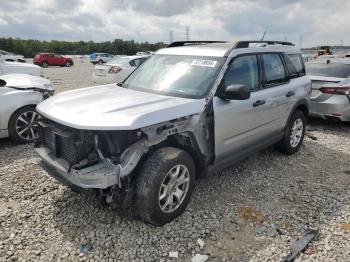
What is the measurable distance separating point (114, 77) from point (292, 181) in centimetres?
1077

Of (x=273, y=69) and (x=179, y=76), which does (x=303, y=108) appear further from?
(x=179, y=76)

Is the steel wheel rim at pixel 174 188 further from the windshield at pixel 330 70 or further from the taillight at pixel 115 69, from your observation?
the taillight at pixel 115 69

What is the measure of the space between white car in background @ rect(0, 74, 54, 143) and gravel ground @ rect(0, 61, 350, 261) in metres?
0.86

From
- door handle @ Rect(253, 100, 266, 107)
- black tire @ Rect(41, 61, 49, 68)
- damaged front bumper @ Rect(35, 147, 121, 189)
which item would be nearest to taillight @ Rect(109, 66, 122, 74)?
door handle @ Rect(253, 100, 266, 107)

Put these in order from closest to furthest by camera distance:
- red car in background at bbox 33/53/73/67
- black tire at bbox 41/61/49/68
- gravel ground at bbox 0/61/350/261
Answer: gravel ground at bbox 0/61/350/261 < red car in background at bbox 33/53/73/67 < black tire at bbox 41/61/49/68

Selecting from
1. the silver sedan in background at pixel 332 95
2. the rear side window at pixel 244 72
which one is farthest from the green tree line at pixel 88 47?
the rear side window at pixel 244 72

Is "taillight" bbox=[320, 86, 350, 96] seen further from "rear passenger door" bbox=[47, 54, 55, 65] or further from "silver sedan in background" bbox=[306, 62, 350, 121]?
"rear passenger door" bbox=[47, 54, 55, 65]

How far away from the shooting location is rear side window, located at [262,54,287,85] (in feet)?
15.9

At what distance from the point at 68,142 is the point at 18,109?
9.99 ft

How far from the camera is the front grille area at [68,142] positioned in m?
3.27

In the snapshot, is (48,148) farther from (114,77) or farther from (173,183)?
(114,77)

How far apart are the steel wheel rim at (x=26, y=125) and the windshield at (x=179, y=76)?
2.34 meters

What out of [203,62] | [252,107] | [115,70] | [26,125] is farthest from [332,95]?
[115,70]

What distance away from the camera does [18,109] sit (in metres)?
5.91
